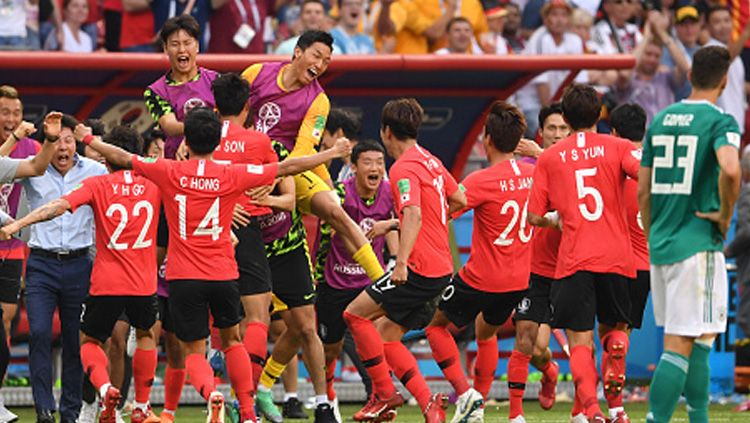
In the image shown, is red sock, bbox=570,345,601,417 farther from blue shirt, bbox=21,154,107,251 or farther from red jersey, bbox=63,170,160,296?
blue shirt, bbox=21,154,107,251

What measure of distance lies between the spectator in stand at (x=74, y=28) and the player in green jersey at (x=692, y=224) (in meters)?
9.74

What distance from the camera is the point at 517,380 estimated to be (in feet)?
41.8

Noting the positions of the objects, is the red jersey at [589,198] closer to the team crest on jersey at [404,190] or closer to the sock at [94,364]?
the team crest on jersey at [404,190]

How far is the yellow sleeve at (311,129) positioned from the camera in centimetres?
1246

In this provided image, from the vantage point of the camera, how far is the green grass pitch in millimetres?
14453

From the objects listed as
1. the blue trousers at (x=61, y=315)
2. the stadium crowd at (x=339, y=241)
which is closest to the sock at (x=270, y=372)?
the stadium crowd at (x=339, y=241)

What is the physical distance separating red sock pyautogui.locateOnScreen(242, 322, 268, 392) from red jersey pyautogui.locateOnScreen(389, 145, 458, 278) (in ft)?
4.56

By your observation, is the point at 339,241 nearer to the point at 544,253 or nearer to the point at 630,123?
the point at 544,253

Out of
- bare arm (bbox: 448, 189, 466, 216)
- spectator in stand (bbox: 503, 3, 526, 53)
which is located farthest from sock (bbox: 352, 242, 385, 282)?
spectator in stand (bbox: 503, 3, 526, 53)

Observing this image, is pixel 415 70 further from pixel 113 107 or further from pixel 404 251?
pixel 404 251

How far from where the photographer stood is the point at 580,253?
37.8 feet

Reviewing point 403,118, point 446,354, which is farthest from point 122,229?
point 446,354

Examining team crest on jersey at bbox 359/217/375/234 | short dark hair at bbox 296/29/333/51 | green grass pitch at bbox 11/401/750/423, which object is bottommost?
green grass pitch at bbox 11/401/750/423

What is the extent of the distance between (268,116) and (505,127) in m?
1.77
